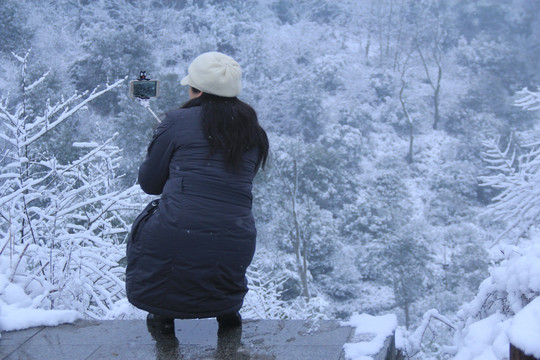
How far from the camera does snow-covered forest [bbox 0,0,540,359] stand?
3086 millimetres

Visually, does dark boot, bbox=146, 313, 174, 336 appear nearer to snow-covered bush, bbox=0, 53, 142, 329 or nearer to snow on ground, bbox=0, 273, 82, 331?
snow on ground, bbox=0, 273, 82, 331

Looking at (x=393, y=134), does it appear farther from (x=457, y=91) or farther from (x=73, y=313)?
(x=73, y=313)

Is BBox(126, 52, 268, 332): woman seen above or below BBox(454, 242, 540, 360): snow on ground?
above

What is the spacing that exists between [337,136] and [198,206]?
2489 centimetres

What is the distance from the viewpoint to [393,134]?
29.5 meters

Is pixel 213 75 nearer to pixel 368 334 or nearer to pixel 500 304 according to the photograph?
pixel 368 334

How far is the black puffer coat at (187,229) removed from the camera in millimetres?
1895

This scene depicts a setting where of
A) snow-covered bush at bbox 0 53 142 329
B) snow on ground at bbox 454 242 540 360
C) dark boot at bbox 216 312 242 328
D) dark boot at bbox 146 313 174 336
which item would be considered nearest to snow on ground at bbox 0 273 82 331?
snow-covered bush at bbox 0 53 142 329

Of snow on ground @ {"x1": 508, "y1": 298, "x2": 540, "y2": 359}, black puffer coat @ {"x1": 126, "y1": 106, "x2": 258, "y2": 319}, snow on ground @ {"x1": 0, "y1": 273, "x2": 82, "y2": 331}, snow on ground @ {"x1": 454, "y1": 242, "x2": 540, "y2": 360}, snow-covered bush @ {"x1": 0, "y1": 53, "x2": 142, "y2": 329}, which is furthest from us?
snow-covered bush @ {"x1": 0, "y1": 53, "x2": 142, "y2": 329}

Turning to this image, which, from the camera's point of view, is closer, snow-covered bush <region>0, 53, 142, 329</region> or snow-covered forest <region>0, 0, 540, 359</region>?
snow-covered bush <region>0, 53, 142, 329</region>

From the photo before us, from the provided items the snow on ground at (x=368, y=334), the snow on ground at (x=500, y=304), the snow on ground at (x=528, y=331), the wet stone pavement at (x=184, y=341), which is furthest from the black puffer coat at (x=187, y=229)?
the snow on ground at (x=528, y=331)

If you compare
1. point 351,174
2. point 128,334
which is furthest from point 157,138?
point 351,174

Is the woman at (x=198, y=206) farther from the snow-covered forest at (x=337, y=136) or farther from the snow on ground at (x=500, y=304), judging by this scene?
the snow on ground at (x=500, y=304)

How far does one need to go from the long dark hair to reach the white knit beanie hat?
1.3 inches
